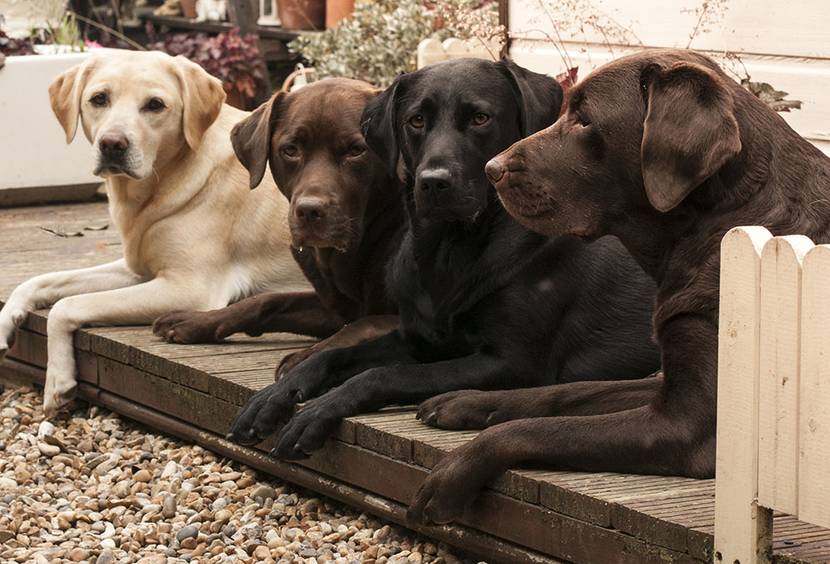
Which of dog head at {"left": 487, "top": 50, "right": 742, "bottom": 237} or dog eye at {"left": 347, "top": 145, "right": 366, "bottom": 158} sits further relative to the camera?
dog eye at {"left": 347, "top": 145, "right": 366, "bottom": 158}

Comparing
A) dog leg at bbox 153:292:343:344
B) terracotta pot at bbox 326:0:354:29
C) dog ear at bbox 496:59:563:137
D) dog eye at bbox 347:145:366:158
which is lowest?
dog leg at bbox 153:292:343:344

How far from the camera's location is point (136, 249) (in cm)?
522

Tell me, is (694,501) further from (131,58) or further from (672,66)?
(131,58)

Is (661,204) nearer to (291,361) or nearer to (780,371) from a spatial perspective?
(780,371)

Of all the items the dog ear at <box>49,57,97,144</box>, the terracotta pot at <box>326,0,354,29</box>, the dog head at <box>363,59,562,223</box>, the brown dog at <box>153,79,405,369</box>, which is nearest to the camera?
the dog head at <box>363,59,562,223</box>

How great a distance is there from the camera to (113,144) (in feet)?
16.2

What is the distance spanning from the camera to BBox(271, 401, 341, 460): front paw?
11.8 feet

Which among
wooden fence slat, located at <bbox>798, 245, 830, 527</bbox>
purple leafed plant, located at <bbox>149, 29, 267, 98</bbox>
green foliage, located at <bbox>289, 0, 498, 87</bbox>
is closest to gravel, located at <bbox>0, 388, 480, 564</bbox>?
wooden fence slat, located at <bbox>798, 245, 830, 527</bbox>

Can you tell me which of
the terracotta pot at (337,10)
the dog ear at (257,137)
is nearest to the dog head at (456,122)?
the dog ear at (257,137)

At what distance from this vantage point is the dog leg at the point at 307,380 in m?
3.78

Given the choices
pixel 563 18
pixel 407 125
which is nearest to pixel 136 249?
pixel 407 125

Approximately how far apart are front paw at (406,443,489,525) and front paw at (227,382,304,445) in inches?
29.1

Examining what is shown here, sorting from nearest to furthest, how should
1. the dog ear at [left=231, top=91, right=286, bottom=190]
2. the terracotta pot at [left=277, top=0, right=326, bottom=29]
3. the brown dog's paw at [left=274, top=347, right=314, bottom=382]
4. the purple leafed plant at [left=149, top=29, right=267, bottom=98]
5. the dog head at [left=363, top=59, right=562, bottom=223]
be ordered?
the dog head at [left=363, top=59, right=562, bottom=223], the brown dog's paw at [left=274, top=347, right=314, bottom=382], the dog ear at [left=231, top=91, right=286, bottom=190], the purple leafed plant at [left=149, top=29, right=267, bottom=98], the terracotta pot at [left=277, top=0, right=326, bottom=29]

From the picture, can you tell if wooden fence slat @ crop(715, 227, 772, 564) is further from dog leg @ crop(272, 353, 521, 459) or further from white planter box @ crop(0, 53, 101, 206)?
white planter box @ crop(0, 53, 101, 206)
